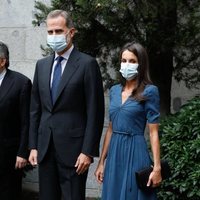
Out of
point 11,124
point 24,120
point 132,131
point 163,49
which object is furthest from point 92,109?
point 163,49

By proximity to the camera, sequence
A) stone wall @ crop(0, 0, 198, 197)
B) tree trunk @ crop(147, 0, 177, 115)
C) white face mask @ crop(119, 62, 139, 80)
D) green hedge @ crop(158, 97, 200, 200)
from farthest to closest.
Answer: stone wall @ crop(0, 0, 198, 197)
tree trunk @ crop(147, 0, 177, 115)
green hedge @ crop(158, 97, 200, 200)
white face mask @ crop(119, 62, 139, 80)

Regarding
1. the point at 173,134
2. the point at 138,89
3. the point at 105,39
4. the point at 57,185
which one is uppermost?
the point at 105,39

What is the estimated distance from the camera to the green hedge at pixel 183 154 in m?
4.16

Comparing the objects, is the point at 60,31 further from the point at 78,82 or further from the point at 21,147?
the point at 21,147

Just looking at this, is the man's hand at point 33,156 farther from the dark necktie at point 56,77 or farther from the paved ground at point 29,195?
the paved ground at point 29,195

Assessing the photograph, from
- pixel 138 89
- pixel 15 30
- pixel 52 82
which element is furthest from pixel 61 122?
pixel 15 30

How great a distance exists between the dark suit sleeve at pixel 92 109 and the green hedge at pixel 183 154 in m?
0.90

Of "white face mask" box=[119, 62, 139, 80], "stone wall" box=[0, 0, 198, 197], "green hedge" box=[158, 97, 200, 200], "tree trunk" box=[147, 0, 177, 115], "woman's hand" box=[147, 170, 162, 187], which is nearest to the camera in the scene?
"woman's hand" box=[147, 170, 162, 187]

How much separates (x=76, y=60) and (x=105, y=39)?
1246mm

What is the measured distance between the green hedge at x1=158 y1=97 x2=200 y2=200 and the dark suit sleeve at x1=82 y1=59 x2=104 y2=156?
2.96 feet

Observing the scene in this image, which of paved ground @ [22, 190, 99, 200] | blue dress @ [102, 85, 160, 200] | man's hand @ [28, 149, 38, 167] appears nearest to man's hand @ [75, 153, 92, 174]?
blue dress @ [102, 85, 160, 200]

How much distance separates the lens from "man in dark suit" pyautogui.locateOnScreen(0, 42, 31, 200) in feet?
13.8

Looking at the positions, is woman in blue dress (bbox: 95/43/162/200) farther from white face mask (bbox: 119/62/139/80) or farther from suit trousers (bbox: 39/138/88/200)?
suit trousers (bbox: 39/138/88/200)

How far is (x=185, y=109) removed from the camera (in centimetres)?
456
